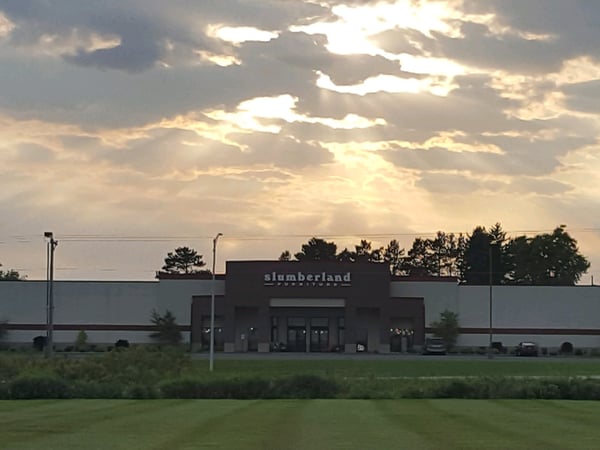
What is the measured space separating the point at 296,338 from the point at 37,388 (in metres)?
70.2

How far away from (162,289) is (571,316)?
4338 cm

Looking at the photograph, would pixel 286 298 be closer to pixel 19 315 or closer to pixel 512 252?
pixel 19 315

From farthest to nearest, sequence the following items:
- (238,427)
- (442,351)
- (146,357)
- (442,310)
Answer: (442,310) → (442,351) → (146,357) → (238,427)

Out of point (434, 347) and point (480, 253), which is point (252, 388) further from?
point (480, 253)

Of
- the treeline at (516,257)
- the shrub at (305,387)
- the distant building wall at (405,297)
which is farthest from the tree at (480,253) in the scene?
the shrub at (305,387)

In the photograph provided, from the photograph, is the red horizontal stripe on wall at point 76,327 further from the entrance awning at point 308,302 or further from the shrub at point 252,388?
the shrub at point 252,388

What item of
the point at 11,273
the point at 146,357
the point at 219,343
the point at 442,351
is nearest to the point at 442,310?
the point at 442,351

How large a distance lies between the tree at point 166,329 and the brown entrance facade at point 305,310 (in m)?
2.13

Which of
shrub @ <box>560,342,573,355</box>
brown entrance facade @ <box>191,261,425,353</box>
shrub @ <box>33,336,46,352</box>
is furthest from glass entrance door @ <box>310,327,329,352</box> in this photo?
shrub @ <box>33,336,46,352</box>

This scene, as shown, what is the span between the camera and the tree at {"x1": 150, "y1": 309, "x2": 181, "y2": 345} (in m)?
103

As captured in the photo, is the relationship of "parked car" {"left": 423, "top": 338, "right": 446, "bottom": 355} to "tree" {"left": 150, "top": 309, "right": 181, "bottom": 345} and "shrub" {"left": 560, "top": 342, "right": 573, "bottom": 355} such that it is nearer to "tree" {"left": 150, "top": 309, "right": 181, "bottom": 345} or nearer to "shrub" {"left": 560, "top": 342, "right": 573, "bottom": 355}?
"shrub" {"left": 560, "top": 342, "right": 573, "bottom": 355}

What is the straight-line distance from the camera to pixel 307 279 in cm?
10244

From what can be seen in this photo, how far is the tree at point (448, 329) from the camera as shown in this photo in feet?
334

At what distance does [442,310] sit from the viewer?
10469cm
